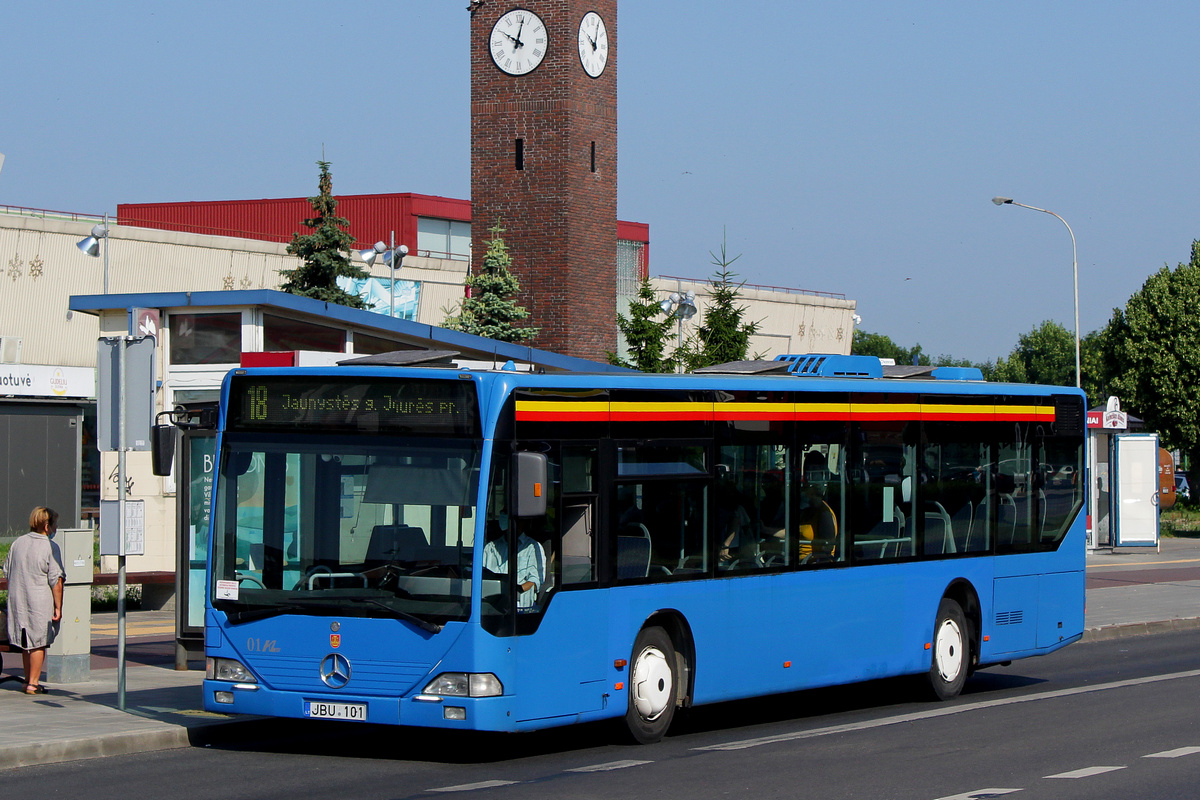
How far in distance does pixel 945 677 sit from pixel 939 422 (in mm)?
2210

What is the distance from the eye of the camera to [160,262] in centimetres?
4878

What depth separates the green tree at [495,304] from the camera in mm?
37781

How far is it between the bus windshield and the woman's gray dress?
10.1 ft

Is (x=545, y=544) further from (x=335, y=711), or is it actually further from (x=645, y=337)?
(x=645, y=337)

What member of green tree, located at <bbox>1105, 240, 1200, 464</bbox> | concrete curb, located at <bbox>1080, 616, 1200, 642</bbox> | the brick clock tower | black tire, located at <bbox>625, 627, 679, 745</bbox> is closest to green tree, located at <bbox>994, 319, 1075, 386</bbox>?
green tree, located at <bbox>1105, 240, 1200, 464</bbox>

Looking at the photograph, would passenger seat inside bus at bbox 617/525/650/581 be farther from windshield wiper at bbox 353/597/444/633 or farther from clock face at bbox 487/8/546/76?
clock face at bbox 487/8/546/76

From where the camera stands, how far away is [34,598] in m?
12.7

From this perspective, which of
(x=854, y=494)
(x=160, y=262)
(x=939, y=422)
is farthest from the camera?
(x=160, y=262)

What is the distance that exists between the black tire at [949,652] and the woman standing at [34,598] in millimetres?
7268

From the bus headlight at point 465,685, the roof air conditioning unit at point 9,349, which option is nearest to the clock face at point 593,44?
the roof air conditioning unit at point 9,349

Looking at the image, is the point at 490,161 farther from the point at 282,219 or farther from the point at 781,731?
the point at 282,219

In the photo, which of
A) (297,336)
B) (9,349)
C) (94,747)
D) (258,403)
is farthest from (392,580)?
(9,349)

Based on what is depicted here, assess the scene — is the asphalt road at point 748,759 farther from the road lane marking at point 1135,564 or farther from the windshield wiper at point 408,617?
the road lane marking at point 1135,564

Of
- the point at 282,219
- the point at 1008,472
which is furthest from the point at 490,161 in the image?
the point at 282,219
